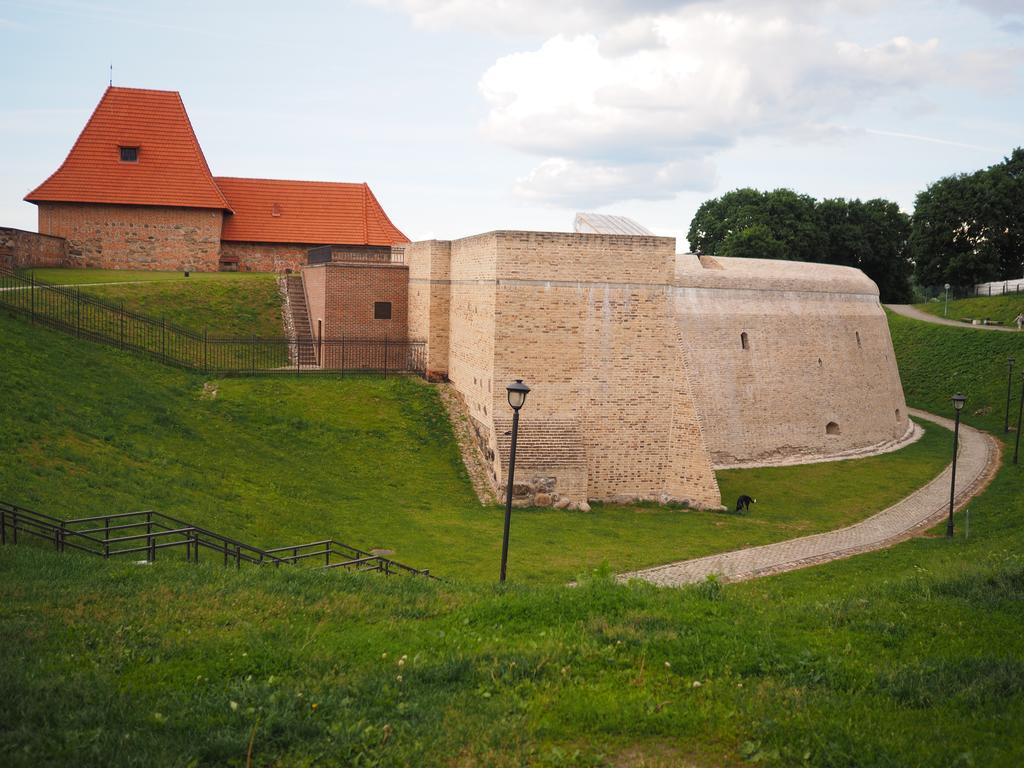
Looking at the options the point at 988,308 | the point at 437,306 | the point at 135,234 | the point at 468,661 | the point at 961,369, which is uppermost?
the point at 135,234

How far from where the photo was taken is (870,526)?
19.7 metres

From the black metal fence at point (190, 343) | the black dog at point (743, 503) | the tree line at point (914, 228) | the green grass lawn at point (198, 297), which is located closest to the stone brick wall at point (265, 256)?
the green grass lawn at point (198, 297)

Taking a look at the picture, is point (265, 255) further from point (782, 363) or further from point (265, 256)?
point (782, 363)

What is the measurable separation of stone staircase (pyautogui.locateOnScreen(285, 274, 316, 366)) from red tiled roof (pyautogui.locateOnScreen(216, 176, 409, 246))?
3924mm

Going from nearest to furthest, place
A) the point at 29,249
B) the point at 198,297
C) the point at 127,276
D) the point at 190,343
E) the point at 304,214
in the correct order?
the point at 190,343 → the point at 198,297 → the point at 29,249 → the point at 127,276 → the point at 304,214

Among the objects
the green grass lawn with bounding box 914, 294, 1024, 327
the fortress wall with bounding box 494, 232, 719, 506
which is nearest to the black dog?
the fortress wall with bounding box 494, 232, 719, 506

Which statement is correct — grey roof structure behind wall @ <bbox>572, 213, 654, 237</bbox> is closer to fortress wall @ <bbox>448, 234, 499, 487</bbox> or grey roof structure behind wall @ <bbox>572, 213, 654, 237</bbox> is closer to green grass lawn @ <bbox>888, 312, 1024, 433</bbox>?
fortress wall @ <bbox>448, 234, 499, 487</bbox>

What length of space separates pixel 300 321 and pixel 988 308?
3486 cm

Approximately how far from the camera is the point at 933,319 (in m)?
47.1

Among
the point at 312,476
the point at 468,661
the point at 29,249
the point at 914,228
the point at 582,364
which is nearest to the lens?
the point at 468,661

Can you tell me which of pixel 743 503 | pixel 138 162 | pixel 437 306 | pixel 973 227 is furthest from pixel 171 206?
pixel 973 227

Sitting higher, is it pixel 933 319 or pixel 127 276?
Result: pixel 127 276

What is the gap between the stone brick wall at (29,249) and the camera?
92.1 feet

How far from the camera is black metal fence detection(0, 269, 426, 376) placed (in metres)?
22.9
